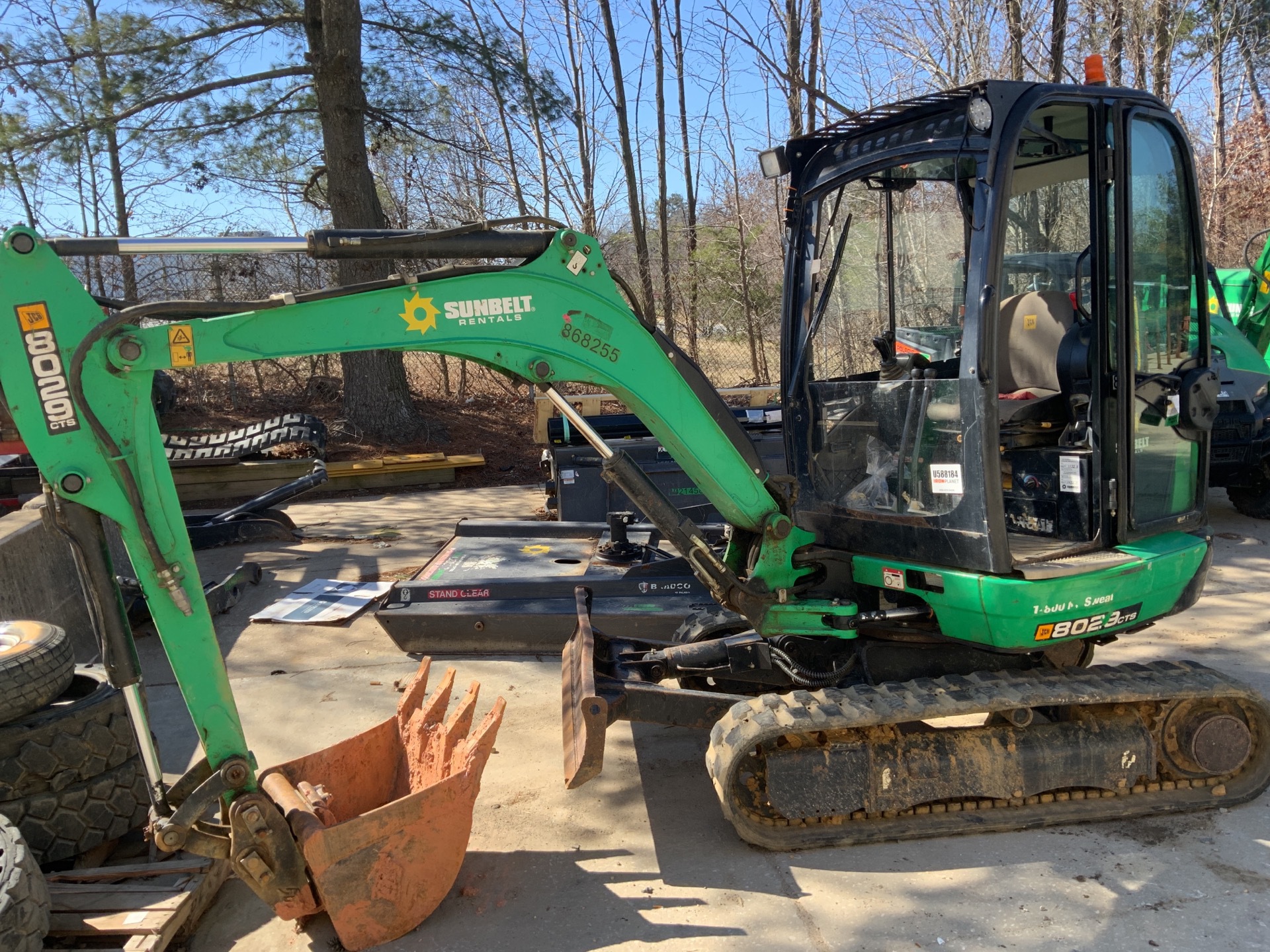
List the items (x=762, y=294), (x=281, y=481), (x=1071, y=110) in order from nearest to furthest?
1. (x=1071, y=110)
2. (x=281, y=481)
3. (x=762, y=294)

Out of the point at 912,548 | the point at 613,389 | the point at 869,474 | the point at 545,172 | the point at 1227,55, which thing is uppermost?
the point at 1227,55

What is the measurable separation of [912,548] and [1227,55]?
22.9 metres

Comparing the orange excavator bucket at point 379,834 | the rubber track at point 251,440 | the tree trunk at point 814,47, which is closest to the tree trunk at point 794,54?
the tree trunk at point 814,47

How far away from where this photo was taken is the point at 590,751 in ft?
10.9

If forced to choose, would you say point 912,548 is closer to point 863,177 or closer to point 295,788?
point 863,177

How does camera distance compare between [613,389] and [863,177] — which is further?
[863,177]

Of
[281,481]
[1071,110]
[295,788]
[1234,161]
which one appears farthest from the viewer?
[1234,161]

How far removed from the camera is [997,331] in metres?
3.74

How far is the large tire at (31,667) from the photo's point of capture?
333cm

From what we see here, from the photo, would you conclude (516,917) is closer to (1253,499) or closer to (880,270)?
(880,270)

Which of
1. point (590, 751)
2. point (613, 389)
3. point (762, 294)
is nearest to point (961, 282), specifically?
point (613, 389)

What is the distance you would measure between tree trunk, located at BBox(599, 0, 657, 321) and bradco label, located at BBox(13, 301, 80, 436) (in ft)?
38.4

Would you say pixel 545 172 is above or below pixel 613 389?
above

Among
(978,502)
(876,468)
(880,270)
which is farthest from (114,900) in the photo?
(880,270)
